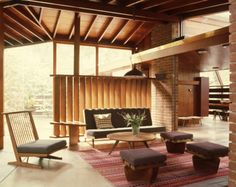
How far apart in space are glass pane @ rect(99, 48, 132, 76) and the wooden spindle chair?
418 cm

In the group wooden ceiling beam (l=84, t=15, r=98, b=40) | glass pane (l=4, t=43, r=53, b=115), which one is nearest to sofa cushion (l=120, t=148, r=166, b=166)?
wooden ceiling beam (l=84, t=15, r=98, b=40)

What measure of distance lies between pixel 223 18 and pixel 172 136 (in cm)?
350

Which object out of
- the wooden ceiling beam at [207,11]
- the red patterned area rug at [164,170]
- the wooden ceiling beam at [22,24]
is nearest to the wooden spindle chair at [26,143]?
the red patterned area rug at [164,170]

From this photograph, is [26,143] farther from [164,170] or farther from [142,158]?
[164,170]

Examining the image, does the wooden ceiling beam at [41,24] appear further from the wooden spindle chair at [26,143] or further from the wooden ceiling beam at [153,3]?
the wooden ceiling beam at [153,3]

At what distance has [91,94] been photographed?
7.39 metres

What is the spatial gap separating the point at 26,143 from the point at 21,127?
46 cm

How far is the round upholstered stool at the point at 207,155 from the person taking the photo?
4094mm

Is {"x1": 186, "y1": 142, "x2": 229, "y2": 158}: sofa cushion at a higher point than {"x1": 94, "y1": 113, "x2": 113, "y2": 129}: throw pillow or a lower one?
lower

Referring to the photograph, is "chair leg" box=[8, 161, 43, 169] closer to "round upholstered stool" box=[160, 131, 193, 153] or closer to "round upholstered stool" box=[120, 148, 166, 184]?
"round upholstered stool" box=[120, 148, 166, 184]

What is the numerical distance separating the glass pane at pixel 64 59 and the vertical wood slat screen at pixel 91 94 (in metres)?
1.36

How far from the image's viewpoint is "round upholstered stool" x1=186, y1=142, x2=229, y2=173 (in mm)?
4094

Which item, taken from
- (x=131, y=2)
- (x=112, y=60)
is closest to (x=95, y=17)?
(x=131, y=2)

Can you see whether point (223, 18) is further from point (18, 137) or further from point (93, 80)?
point (18, 137)
